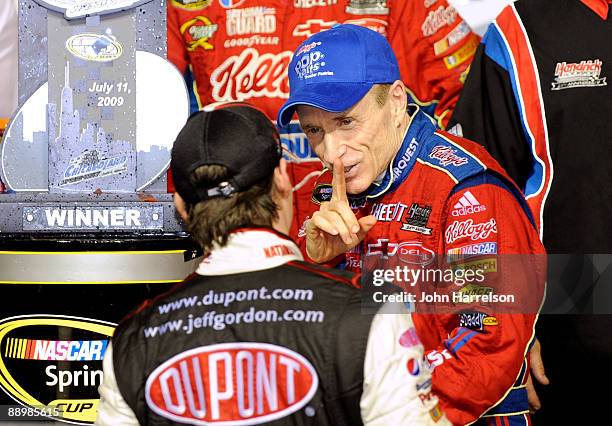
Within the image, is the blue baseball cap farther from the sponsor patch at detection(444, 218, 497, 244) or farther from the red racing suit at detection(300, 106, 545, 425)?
the sponsor patch at detection(444, 218, 497, 244)

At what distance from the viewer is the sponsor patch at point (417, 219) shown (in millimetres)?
2047

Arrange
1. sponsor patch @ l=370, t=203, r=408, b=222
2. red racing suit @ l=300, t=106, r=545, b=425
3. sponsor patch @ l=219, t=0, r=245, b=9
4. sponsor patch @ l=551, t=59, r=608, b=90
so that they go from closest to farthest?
red racing suit @ l=300, t=106, r=545, b=425
sponsor patch @ l=370, t=203, r=408, b=222
sponsor patch @ l=551, t=59, r=608, b=90
sponsor patch @ l=219, t=0, r=245, b=9

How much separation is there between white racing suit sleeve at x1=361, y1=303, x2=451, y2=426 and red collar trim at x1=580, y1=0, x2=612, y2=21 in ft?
5.71

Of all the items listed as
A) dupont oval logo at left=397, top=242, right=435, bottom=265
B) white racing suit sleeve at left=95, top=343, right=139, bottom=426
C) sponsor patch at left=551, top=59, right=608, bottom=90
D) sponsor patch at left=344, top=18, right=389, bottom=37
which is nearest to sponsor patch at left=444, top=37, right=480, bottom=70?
sponsor patch at left=344, top=18, right=389, bottom=37

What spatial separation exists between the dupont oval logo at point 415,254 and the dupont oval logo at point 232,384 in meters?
0.67

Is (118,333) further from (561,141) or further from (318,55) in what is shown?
(561,141)

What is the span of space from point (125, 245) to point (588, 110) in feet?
4.77

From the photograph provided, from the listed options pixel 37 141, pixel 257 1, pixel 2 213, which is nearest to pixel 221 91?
pixel 257 1

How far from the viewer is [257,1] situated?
11.4 feet

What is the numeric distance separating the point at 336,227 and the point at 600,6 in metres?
1.39

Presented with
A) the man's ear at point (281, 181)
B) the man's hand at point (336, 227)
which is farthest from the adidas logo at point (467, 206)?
the man's ear at point (281, 181)

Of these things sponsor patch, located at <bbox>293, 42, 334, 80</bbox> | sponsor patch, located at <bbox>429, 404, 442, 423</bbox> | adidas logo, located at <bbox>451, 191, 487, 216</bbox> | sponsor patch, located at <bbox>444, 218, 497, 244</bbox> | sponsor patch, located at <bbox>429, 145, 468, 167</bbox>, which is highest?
sponsor patch, located at <bbox>293, 42, 334, 80</bbox>

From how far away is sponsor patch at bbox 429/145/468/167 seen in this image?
6.76 feet

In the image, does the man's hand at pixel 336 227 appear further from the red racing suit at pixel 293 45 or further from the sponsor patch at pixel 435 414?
the red racing suit at pixel 293 45
